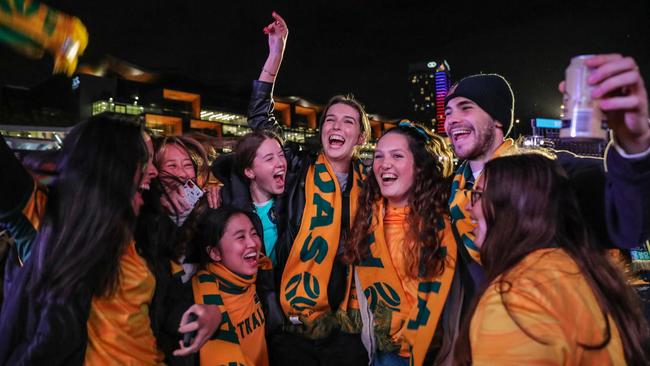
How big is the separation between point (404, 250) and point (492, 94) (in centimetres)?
124

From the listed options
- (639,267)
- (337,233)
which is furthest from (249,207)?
(639,267)

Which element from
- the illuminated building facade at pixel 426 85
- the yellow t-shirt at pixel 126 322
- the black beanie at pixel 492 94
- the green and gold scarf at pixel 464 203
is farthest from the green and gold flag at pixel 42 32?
the illuminated building facade at pixel 426 85

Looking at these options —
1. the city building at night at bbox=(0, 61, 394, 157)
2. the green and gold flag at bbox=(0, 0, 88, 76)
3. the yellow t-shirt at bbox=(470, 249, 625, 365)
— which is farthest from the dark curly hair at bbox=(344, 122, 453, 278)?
the city building at night at bbox=(0, 61, 394, 157)

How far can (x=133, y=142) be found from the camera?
1.95 m

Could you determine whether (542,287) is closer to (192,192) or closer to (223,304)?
(223,304)

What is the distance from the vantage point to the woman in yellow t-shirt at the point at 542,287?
1.18m

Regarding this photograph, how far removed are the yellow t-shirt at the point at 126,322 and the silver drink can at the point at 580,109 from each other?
6.05 ft

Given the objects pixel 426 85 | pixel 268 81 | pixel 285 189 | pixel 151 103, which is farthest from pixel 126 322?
pixel 426 85

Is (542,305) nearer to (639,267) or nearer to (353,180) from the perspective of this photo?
(353,180)

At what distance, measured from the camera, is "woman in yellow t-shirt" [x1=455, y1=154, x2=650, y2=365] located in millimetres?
1182

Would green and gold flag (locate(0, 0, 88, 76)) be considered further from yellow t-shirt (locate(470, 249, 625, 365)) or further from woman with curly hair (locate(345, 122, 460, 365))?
woman with curly hair (locate(345, 122, 460, 365))

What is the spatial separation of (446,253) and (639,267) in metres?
2.62

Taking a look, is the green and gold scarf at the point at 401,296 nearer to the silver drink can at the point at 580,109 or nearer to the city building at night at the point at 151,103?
→ the silver drink can at the point at 580,109

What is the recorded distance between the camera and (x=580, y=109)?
1.32 meters
